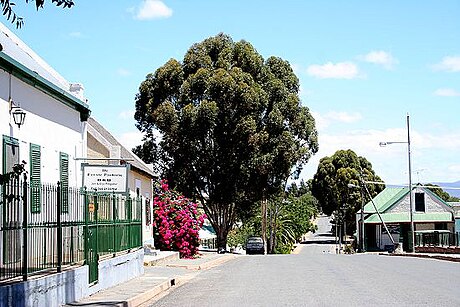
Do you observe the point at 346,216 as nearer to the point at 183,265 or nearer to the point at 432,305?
→ the point at 183,265

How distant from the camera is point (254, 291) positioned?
1881 cm

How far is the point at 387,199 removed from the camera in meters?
80.9

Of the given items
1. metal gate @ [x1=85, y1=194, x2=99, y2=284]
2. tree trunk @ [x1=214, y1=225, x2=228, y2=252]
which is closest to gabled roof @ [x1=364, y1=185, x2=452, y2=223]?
tree trunk @ [x1=214, y1=225, x2=228, y2=252]

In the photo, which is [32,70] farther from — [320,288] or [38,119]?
[320,288]

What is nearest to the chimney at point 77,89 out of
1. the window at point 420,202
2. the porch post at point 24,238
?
the porch post at point 24,238

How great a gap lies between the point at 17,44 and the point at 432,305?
1421 cm

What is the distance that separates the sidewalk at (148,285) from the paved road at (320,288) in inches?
18.6

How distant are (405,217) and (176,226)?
40.9m

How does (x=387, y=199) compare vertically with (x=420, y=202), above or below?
above

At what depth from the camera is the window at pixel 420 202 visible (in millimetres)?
72688

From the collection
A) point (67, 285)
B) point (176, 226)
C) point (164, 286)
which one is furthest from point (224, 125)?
point (67, 285)

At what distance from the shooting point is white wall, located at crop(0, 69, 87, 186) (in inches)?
668

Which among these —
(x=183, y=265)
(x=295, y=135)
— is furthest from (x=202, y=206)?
(x=183, y=265)

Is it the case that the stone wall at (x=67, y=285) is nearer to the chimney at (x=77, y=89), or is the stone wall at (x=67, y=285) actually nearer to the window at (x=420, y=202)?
the chimney at (x=77, y=89)
